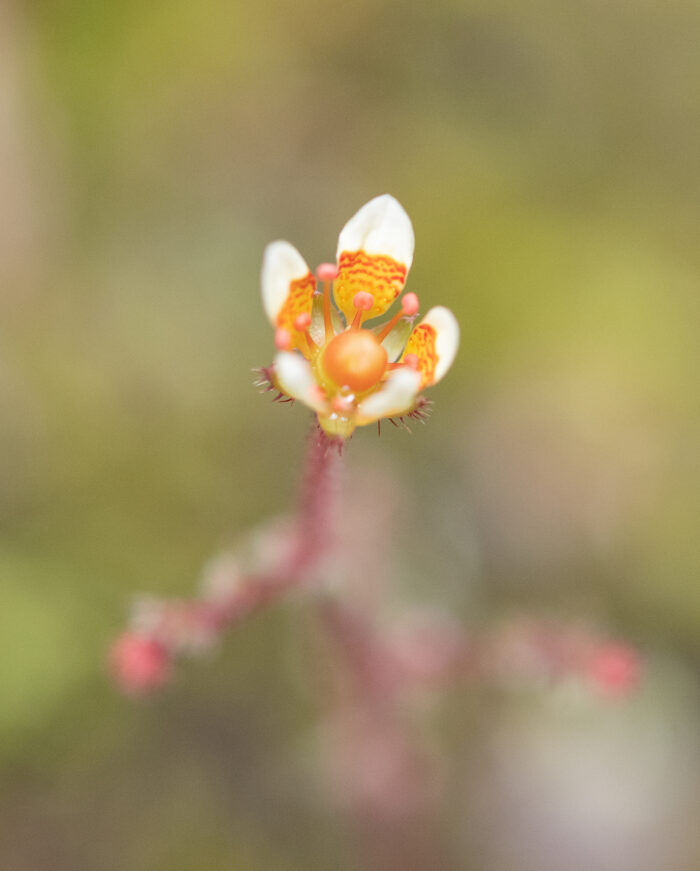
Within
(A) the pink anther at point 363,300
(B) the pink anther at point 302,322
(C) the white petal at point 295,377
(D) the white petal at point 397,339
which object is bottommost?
(C) the white petal at point 295,377

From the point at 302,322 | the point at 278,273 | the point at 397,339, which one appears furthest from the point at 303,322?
the point at 397,339

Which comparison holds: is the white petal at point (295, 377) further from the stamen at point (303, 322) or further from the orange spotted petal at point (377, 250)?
the orange spotted petal at point (377, 250)

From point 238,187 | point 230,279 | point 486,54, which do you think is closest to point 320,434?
point 230,279

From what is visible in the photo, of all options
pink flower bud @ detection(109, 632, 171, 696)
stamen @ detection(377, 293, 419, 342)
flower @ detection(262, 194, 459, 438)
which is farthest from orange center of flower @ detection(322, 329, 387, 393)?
pink flower bud @ detection(109, 632, 171, 696)

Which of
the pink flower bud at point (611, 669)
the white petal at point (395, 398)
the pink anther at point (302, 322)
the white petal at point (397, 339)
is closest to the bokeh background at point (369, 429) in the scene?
the pink flower bud at point (611, 669)

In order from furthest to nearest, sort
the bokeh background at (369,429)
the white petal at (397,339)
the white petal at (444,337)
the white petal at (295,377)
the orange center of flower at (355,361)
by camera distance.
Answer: the bokeh background at (369,429), the white petal at (397,339), the white petal at (444,337), the orange center of flower at (355,361), the white petal at (295,377)

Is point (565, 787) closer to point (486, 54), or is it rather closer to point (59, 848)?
point (59, 848)

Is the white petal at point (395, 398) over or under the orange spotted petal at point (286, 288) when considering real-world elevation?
under

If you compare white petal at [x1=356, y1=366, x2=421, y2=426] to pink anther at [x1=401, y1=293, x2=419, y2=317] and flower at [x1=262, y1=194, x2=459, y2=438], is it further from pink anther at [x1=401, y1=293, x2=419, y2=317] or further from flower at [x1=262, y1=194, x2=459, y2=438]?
pink anther at [x1=401, y1=293, x2=419, y2=317]
